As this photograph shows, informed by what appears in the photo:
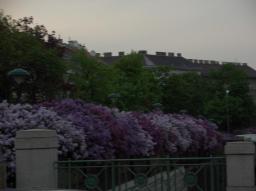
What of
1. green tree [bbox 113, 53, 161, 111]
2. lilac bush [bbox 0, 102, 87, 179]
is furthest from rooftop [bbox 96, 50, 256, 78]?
lilac bush [bbox 0, 102, 87, 179]

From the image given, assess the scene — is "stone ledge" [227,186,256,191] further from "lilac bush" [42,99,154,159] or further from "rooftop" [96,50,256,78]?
"rooftop" [96,50,256,78]

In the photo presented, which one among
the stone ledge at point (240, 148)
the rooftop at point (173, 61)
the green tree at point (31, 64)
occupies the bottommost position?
the stone ledge at point (240, 148)

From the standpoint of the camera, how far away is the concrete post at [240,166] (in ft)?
40.8

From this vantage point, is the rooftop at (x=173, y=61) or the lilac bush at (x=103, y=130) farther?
the rooftop at (x=173, y=61)

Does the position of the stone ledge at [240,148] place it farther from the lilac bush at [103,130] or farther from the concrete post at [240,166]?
the lilac bush at [103,130]

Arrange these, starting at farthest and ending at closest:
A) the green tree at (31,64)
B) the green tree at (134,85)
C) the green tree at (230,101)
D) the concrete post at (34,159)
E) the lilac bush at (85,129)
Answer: the green tree at (230,101), the green tree at (134,85), the green tree at (31,64), the lilac bush at (85,129), the concrete post at (34,159)

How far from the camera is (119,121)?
64.2 feet

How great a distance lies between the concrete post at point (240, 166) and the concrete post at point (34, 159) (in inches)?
122

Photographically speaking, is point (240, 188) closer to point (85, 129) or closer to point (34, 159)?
point (34, 159)

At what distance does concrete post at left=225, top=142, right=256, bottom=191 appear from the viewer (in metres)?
12.4

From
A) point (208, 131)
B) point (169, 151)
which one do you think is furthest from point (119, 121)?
point (208, 131)

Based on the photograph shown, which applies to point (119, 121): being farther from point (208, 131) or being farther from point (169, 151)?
point (208, 131)

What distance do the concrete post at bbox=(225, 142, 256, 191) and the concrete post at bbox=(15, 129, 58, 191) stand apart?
3105 mm

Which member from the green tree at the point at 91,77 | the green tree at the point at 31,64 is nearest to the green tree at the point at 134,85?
the green tree at the point at 91,77
